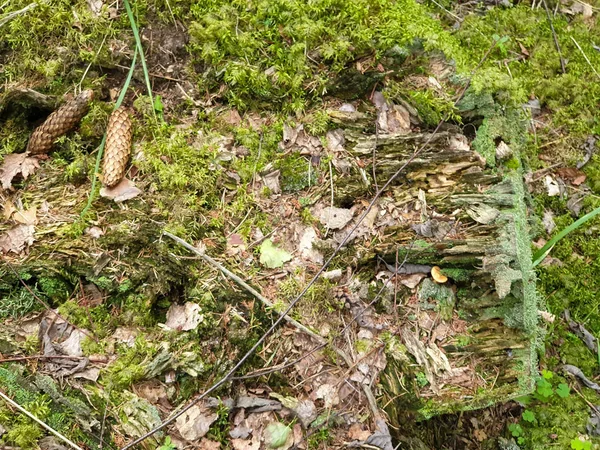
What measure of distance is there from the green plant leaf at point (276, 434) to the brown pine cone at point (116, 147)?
1.92 m

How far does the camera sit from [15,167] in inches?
123

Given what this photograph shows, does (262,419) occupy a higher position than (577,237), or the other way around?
(262,419)

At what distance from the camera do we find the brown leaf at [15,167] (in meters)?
3.08

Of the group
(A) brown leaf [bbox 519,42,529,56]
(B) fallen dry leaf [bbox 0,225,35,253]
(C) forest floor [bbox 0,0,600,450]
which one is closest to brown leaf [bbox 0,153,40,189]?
(C) forest floor [bbox 0,0,600,450]

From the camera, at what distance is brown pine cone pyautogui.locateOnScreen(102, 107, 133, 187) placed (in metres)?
3.07

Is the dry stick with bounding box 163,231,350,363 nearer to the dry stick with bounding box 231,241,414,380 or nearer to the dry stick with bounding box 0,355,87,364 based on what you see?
the dry stick with bounding box 231,241,414,380

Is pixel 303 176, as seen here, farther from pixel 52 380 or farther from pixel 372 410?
pixel 52 380

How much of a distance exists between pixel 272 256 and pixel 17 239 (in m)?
1.68

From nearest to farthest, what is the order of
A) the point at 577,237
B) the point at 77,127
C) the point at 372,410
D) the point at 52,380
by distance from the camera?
the point at 52,380 → the point at 372,410 → the point at 77,127 → the point at 577,237

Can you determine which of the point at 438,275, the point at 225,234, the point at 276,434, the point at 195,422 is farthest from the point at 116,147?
the point at 438,275

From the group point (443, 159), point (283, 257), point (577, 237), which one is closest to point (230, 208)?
point (283, 257)

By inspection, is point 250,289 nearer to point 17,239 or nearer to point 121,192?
point 121,192

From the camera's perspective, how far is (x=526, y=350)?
3.04 meters

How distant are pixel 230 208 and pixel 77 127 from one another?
4.27ft
